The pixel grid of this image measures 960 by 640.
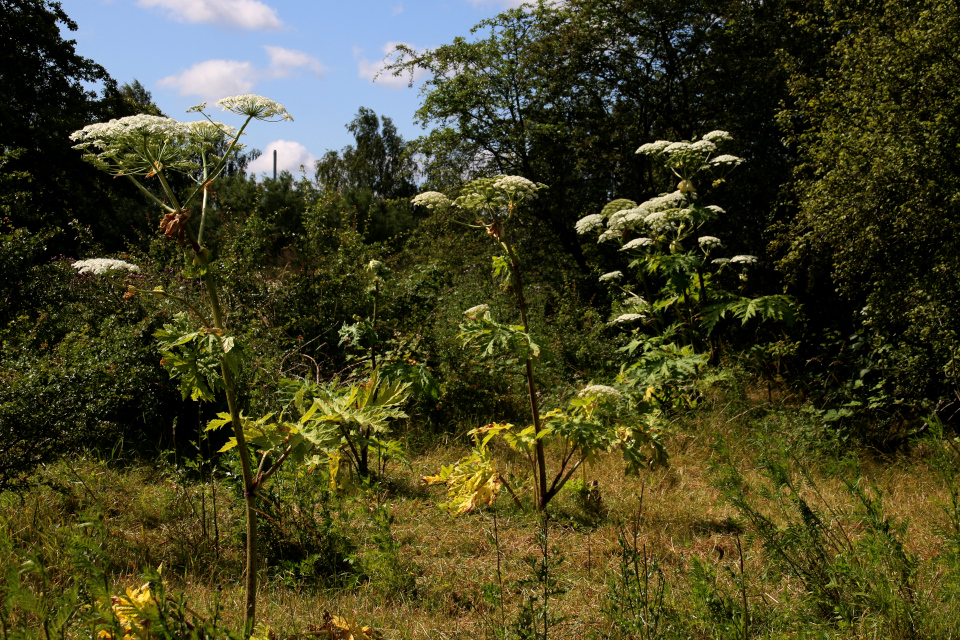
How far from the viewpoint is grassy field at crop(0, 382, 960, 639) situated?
2.25 m

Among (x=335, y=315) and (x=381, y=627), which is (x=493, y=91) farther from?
(x=381, y=627)

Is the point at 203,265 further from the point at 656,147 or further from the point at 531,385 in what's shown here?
the point at 656,147

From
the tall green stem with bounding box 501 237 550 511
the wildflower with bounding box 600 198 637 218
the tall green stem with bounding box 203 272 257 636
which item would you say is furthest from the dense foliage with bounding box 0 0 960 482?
the tall green stem with bounding box 203 272 257 636

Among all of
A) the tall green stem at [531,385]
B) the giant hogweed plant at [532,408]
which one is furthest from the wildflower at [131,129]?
the tall green stem at [531,385]

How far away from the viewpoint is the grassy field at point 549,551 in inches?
88.7

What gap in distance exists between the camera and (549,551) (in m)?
3.29

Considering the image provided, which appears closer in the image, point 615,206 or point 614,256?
point 615,206

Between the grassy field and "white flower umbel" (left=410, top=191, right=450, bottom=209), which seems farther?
"white flower umbel" (left=410, top=191, right=450, bottom=209)

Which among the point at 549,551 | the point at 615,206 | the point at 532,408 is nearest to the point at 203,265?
the point at 532,408

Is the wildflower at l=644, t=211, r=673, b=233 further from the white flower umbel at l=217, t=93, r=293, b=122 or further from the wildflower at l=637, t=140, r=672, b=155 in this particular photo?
the white flower umbel at l=217, t=93, r=293, b=122

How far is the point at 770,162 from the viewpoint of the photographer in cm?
854

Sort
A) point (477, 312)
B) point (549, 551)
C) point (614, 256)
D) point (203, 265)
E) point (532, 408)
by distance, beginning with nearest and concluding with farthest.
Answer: point (203, 265) → point (477, 312) → point (549, 551) → point (532, 408) → point (614, 256)

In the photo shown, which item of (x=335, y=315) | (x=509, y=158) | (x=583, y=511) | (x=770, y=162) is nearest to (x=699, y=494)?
(x=583, y=511)

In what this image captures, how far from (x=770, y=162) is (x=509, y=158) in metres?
4.02
